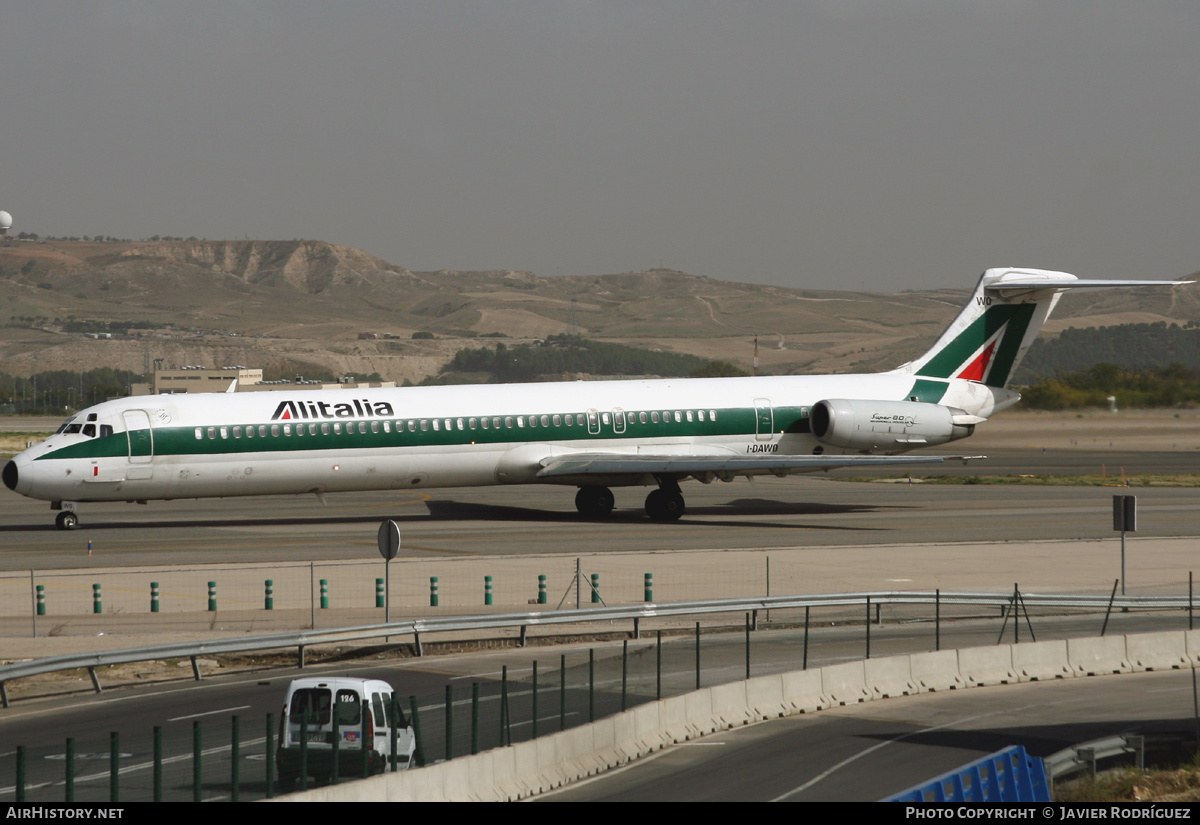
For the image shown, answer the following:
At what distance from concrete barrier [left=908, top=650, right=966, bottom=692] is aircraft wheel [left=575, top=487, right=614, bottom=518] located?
2120cm

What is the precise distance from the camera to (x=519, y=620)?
21984mm

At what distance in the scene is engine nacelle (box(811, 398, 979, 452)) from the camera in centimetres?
4062

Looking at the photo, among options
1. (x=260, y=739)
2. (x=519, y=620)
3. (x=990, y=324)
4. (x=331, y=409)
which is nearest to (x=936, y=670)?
(x=519, y=620)

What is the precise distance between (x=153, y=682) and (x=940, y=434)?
28.1 metres

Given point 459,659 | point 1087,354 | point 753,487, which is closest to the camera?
point 459,659

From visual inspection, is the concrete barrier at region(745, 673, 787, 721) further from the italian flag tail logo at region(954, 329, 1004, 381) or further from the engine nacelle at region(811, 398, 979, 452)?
the italian flag tail logo at region(954, 329, 1004, 381)

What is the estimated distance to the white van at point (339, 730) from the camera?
1239 cm

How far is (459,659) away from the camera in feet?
71.2

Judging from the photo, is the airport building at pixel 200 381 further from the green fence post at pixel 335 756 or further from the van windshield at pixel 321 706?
the green fence post at pixel 335 756

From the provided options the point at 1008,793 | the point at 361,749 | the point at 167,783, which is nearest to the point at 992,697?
the point at 1008,793

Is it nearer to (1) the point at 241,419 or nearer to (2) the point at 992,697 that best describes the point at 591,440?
(1) the point at 241,419

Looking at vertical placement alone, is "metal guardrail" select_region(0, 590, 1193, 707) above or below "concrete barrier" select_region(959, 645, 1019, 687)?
above

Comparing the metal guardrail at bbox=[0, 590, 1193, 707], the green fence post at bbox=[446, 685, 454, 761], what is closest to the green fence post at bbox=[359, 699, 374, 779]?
the green fence post at bbox=[446, 685, 454, 761]

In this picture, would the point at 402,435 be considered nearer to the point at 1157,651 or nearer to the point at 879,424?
the point at 879,424
